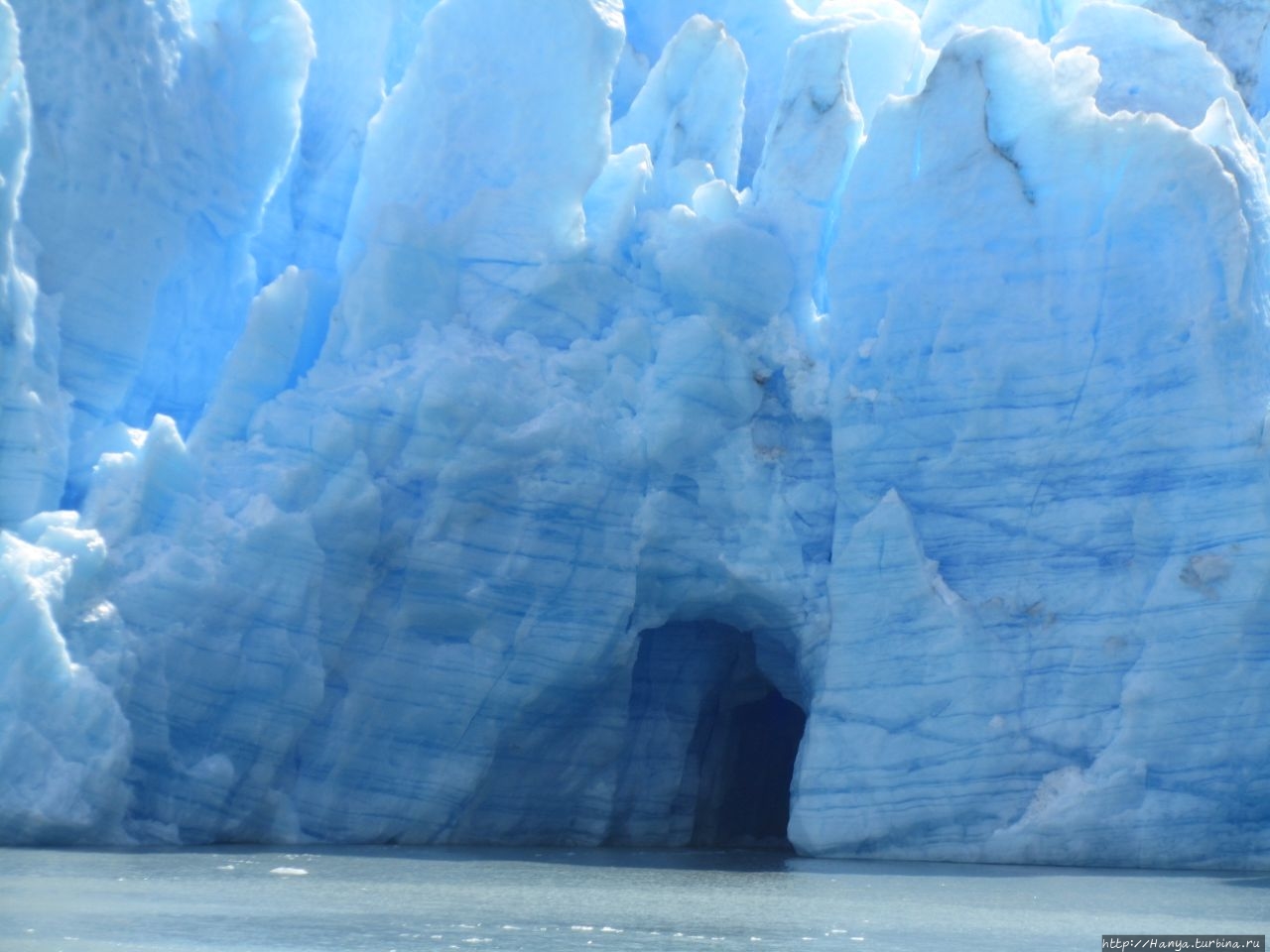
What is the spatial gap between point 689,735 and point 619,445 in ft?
7.91

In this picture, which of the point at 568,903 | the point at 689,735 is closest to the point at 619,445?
the point at 689,735

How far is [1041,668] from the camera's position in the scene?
1323cm

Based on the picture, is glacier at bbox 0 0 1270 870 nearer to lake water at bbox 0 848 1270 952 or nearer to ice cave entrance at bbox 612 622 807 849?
ice cave entrance at bbox 612 622 807 849

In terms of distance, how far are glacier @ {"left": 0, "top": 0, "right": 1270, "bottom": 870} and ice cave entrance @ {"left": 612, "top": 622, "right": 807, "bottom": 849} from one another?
0.14ft

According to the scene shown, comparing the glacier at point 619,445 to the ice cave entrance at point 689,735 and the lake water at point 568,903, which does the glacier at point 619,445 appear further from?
the lake water at point 568,903

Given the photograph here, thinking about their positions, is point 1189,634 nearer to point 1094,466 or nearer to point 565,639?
point 1094,466

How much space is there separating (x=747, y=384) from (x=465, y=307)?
6.64ft

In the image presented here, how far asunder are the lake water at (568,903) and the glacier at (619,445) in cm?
79

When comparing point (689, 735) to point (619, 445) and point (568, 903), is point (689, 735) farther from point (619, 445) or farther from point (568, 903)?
point (568, 903)

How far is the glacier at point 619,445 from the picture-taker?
1286cm

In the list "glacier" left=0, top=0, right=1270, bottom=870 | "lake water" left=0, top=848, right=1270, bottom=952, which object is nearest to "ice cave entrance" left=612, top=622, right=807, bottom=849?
"glacier" left=0, top=0, right=1270, bottom=870

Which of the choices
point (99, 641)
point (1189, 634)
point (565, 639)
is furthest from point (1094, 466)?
point (99, 641)

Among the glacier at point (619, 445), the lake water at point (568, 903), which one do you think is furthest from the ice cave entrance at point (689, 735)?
the lake water at point (568, 903)

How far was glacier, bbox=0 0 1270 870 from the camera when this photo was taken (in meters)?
12.9
